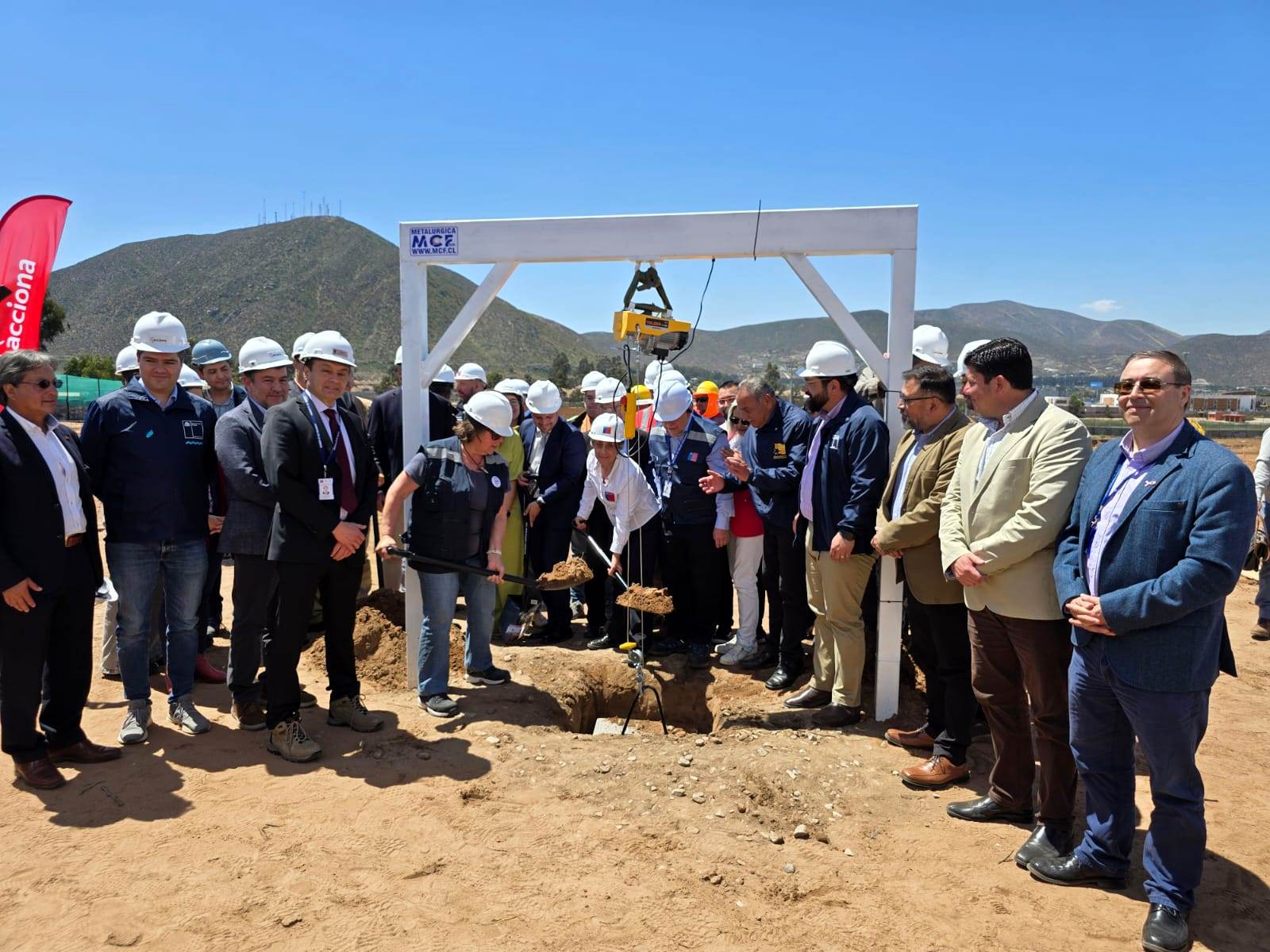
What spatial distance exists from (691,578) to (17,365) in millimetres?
4417

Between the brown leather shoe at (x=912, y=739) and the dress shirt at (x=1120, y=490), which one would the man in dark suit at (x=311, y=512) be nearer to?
the brown leather shoe at (x=912, y=739)

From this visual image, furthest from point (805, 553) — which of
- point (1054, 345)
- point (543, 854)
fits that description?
point (1054, 345)

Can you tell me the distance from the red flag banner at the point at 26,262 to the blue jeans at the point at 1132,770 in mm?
7603

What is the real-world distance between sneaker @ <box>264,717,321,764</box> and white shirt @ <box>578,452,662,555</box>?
250 cm

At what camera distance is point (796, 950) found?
2.94 meters

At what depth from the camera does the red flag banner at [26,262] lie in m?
6.50

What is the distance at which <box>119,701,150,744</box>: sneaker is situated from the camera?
456 cm

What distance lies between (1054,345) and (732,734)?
21557 cm

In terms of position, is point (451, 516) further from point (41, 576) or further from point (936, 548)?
point (936, 548)

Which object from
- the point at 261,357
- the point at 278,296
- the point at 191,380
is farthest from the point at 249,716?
the point at 278,296

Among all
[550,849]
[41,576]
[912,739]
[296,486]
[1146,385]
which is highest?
[1146,385]

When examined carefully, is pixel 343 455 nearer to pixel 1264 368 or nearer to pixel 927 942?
pixel 927 942

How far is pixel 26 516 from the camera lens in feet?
12.9

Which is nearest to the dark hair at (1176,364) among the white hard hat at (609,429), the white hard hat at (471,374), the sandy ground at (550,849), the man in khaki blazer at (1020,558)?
the man in khaki blazer at (1020,558)
